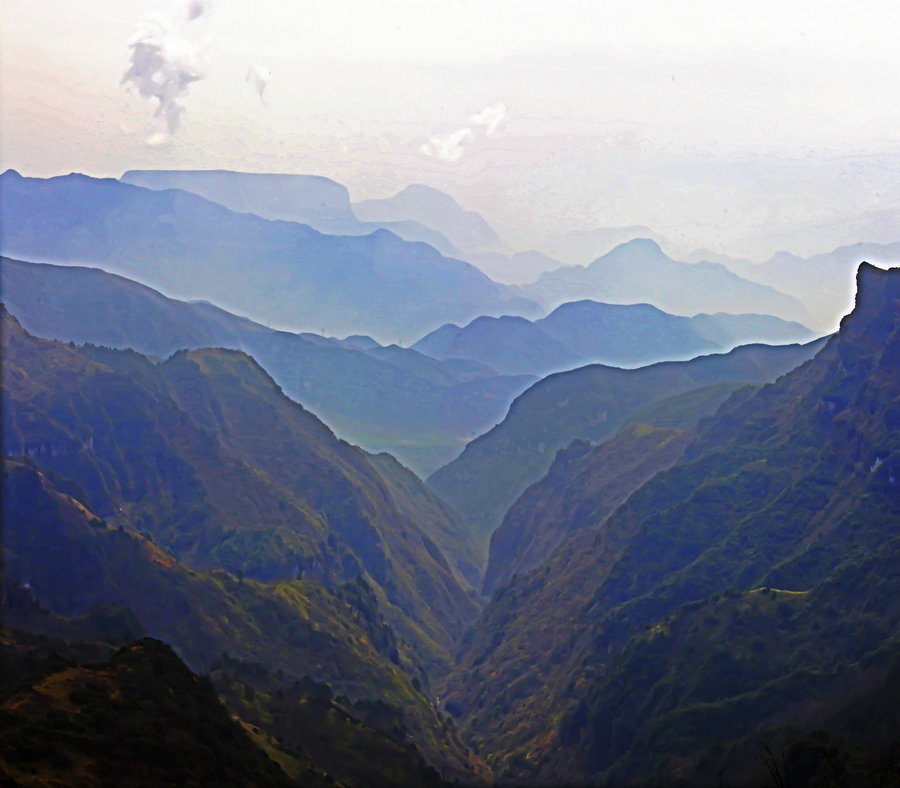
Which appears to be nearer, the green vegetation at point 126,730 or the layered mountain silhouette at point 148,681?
the green vegetation at point 126,730

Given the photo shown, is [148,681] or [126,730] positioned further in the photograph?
[148,681]

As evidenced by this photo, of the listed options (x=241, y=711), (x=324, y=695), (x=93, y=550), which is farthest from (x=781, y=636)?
(x=93, y=550)

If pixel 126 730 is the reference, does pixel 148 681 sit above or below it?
above

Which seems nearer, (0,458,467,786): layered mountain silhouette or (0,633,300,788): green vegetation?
(0,633,300,788): green vegetation

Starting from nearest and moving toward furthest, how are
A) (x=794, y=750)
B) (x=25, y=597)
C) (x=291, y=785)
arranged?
(x=291, y=785) → (x=794, y=750) → (x=25, y=597)

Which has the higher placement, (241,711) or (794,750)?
(241,711)

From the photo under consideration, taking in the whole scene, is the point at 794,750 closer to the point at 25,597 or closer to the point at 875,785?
the point at 875,785

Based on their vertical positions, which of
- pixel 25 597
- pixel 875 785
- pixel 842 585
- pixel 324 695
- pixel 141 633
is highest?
pixel 25 597

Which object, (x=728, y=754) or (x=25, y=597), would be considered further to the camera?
(x=25, y=597)

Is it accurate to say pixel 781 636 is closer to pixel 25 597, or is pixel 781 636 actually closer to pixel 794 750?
pixel 794 750

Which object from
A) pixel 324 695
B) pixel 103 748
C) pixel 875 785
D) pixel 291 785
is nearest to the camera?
pixel 103 748
